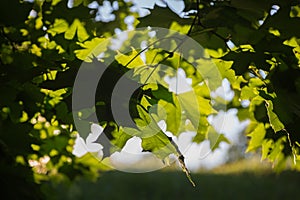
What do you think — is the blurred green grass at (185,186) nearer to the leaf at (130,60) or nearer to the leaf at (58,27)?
the leaf at (58,27)

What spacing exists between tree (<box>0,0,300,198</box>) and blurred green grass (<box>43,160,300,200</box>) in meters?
4.59

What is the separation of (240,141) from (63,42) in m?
5.14

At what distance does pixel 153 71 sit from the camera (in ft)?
3.33

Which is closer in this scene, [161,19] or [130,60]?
[130,60]

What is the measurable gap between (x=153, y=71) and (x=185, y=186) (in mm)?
5111

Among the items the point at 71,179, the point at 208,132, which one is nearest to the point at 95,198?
the point at 71,179

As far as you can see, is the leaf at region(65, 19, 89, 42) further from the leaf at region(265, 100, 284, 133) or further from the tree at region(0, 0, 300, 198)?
the leaf at region(265, 100, 284, 133)

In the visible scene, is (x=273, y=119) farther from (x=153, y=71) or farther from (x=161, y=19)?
(x=161, y=19)

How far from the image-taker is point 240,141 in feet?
19.9

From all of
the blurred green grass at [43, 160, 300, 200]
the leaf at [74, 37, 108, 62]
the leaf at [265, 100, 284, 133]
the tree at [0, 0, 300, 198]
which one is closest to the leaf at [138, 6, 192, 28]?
the tree at [0, 0, 300, 198]

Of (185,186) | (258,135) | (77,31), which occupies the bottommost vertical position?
(185,186)

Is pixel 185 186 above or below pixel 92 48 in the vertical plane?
below

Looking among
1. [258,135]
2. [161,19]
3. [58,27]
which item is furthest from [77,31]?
[258,135]

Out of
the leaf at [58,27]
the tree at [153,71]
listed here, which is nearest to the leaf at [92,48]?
the tree at [153,71]
